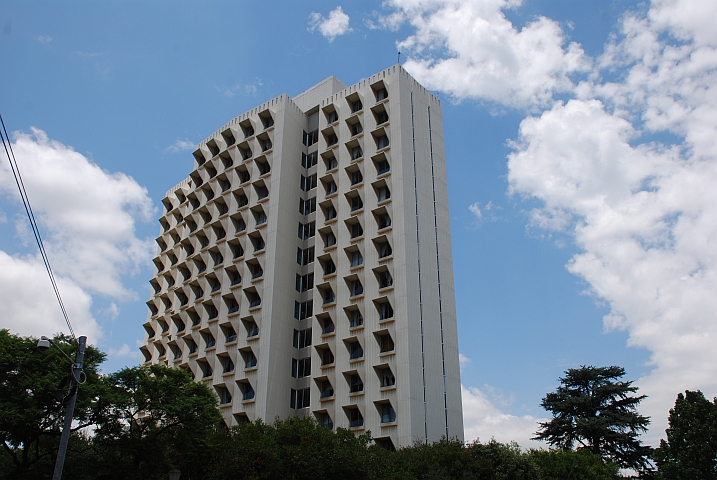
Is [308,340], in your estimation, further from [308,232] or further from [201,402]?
[201,402]

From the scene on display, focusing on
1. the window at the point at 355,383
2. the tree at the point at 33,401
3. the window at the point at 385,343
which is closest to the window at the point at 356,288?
the window at the point at 385,343

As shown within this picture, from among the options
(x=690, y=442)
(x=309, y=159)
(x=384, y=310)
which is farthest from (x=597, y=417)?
(x=309, y=159)

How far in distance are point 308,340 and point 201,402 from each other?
21.7 meters

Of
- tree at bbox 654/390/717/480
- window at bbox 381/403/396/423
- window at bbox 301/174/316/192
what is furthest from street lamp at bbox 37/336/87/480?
tree at bbox 654/390/717/480

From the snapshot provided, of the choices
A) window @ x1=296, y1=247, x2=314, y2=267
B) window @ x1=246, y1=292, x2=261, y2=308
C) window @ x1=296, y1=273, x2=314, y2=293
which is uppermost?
window @ x1=296, y1=247, x2=314, y2=267

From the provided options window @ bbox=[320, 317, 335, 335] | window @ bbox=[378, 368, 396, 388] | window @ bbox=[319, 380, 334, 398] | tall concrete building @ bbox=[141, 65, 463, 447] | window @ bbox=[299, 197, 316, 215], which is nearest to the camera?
window @ bbox=[378, 368, 396, 388]

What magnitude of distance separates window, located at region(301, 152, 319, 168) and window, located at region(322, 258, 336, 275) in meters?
13.4

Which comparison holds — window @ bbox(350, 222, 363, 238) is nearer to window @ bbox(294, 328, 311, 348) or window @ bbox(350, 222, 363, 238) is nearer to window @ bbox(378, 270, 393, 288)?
window @ bbox(378, 270, 393, 288)

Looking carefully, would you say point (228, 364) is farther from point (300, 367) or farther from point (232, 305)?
point (300, 367)

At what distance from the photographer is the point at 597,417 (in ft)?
196

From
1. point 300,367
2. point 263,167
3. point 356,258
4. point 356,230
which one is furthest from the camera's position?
point 263,167

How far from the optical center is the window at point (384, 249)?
2200 inches

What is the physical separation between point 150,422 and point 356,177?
3195cm

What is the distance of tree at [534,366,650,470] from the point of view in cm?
5766
